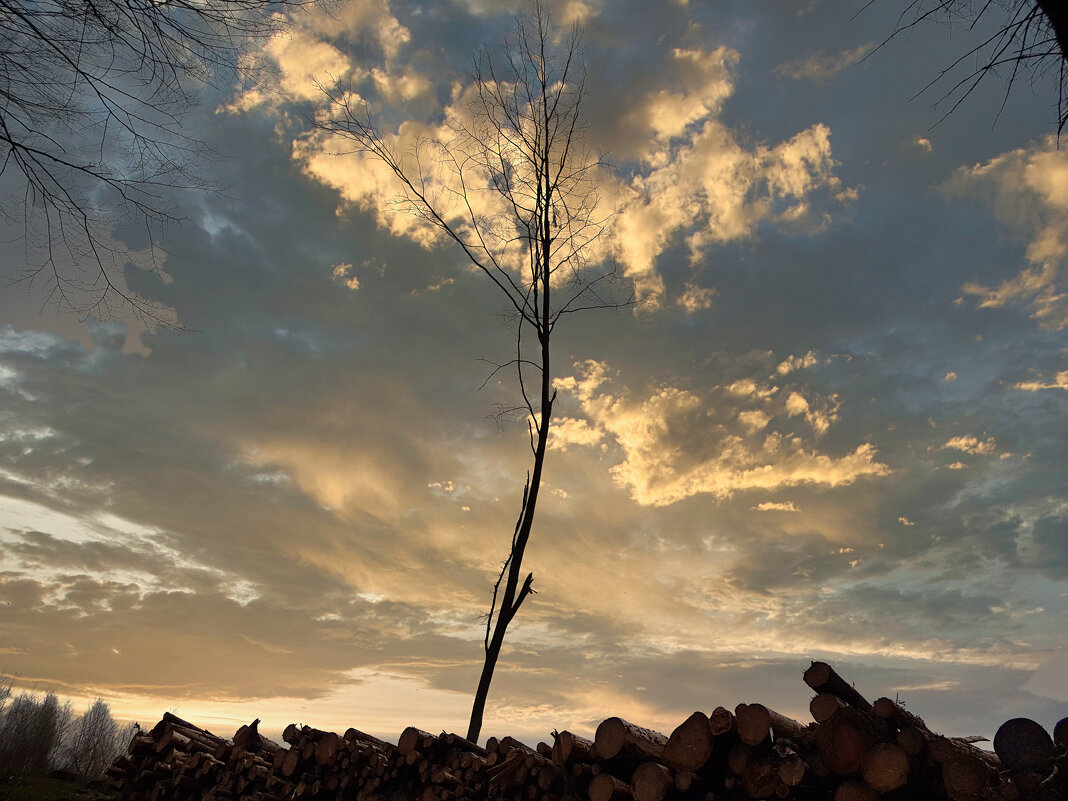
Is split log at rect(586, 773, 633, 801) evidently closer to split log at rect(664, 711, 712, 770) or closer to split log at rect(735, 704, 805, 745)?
split log at rect(664, 711, 712, 770)

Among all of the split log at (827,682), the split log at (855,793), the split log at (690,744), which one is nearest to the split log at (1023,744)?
the split log at (827,682)

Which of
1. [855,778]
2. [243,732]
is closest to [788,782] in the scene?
[855,778]

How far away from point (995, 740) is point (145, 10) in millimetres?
7987

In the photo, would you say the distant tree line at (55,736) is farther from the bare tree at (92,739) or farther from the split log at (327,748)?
the split log at (327,748)

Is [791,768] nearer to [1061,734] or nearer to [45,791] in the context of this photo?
[1061,734]

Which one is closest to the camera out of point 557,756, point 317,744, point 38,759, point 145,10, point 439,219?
point 557,756

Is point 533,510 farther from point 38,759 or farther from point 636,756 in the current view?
point 38,759

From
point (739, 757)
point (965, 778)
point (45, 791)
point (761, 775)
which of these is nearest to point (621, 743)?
point (739, 757)

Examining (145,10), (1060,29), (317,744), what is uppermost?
Answer: (145,10)

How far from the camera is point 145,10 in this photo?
532 centimetres

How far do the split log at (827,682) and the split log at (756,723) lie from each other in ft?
1.03

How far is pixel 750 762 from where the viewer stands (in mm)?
3926

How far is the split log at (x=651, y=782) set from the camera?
157 inches

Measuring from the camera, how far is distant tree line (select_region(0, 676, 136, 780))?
91.1 feet
